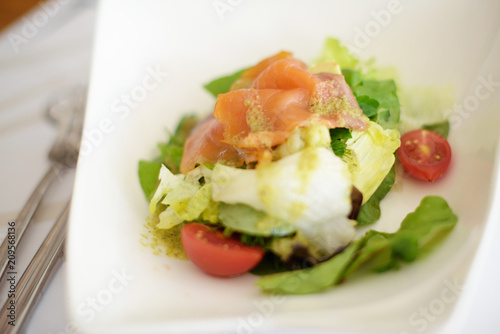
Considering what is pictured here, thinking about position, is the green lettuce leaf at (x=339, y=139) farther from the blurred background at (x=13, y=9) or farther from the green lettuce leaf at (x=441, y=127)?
the blurred background at (x=13, y=9)

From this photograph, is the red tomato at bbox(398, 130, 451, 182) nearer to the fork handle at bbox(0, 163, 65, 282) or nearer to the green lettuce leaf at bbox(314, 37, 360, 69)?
the green lettuce leaf at bbox(314, 37, 360, 69)

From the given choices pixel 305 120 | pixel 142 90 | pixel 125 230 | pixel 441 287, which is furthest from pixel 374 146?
pixel 142 90

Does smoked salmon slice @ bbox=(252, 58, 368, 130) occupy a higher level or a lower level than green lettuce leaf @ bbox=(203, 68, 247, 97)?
lower

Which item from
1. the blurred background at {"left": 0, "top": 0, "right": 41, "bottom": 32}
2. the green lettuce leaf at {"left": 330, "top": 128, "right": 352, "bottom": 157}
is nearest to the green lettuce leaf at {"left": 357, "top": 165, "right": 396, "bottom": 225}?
the green lettuce leaf at {"left": 330, "top": 128, "right": 352, "bottom": 157}

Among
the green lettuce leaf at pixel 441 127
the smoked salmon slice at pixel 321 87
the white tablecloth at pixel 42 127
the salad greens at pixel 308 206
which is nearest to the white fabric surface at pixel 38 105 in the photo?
the white tablecloth at pixel 42 127

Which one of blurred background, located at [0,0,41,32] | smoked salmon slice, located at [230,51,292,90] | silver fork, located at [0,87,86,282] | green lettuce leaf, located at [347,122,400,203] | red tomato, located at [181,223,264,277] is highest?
blurred background, located at [0,0,41,32]

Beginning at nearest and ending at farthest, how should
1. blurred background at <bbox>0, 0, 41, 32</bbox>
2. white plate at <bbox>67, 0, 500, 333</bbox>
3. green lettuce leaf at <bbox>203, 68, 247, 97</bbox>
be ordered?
1. white plate at <bbox>67, 0, 500, 333</bbox>
2. green lettuce leaf at <bbox>203, 68, 247, 97</bbox>
3. blurred background at <bbox>0, 0, 41, 32</bbox>
